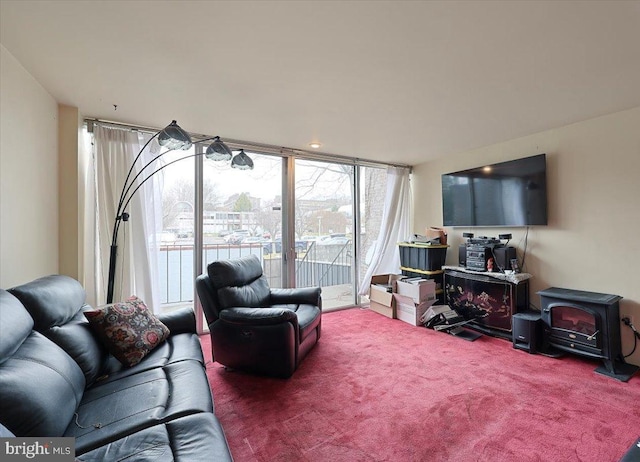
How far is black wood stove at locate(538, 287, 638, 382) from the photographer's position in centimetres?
253

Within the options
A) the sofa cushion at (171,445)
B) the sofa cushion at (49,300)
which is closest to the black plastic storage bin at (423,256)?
the sofa cushion at (171,445)

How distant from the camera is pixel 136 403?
1.36m

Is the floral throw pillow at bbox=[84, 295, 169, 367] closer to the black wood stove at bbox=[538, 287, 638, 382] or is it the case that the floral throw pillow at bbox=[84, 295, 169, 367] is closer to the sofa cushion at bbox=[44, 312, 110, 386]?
the sofa cushion at bbox=[44, 312, 110, 386]

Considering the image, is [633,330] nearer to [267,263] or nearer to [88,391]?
[267,263]

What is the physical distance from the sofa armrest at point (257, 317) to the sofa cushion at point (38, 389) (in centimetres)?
105

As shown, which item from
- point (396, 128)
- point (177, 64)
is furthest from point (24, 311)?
point (396, 128)

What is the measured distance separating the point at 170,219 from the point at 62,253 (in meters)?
1.01

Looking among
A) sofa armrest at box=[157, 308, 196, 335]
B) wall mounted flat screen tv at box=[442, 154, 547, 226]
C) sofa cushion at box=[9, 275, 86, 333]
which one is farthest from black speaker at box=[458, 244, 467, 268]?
sofa cushion at box=[9, 275, 86, 333]

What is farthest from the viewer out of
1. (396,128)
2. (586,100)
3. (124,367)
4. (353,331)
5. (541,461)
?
(353,331)

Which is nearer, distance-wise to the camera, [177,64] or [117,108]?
[177,64]

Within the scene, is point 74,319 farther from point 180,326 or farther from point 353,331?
point 353,331

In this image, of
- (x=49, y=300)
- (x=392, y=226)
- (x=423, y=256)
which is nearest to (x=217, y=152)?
(x=49, y=300)

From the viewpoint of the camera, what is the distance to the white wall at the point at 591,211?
2.70 m

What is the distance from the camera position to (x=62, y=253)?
2498 millimetres
